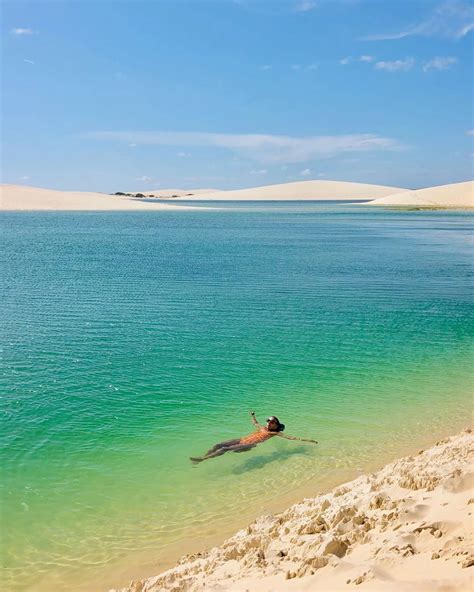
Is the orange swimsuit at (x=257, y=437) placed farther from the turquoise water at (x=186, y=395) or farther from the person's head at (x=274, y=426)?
the turquoise water at (x=186, y=395)

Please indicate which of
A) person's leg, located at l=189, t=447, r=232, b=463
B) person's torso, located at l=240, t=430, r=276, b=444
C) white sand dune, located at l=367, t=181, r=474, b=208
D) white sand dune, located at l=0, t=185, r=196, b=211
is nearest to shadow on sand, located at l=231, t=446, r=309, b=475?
person's torso, located at l=240, t=430, r=276, b=444

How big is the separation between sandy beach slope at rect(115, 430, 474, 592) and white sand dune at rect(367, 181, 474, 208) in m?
129

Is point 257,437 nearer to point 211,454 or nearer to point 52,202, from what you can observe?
point 211,454

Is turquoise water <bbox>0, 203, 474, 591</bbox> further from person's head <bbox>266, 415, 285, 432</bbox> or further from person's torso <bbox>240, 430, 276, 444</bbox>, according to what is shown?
person's head <bbox>266, 415, 285, 432</bbox>

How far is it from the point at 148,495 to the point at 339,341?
10918 millimetres

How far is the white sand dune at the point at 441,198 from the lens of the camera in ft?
436

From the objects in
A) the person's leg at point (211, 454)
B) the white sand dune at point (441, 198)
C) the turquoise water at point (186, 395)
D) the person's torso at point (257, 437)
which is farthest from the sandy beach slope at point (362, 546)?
the white sand dune at point (441, 198)

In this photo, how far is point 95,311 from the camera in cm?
2358

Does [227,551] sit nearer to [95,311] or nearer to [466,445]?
[466,445]

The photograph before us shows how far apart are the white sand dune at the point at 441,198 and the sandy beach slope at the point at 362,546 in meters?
129

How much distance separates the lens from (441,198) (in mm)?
138000

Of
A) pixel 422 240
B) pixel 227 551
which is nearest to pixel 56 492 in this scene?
pixel 227 551

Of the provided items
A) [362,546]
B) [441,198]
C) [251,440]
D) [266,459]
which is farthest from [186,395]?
[441,198]

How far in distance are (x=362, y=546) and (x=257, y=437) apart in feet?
19.3
